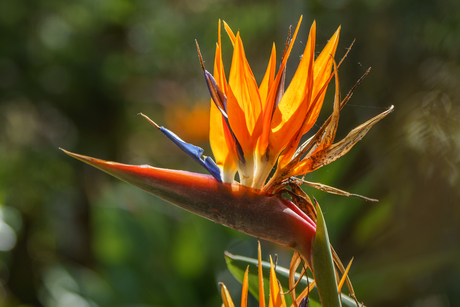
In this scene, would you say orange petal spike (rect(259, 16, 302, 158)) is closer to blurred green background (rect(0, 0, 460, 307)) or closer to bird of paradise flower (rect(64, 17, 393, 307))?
bird of paradise flower (rect(64, 17, 393, 307))

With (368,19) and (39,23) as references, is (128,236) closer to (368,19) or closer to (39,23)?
(368,19)

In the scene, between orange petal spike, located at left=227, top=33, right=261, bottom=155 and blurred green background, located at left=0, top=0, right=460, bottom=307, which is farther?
blurred green background, located at left=0, top=0, right=460, bottom=307

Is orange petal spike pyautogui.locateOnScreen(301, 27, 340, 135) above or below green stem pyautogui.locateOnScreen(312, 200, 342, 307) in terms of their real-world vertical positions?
above

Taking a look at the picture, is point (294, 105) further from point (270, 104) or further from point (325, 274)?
point (325, 274)

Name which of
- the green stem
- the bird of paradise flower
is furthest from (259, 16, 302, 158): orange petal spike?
the green stem

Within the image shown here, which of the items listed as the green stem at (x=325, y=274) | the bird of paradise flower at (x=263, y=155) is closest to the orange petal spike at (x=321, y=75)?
the bird of paradise flower at (x=263, y=155)

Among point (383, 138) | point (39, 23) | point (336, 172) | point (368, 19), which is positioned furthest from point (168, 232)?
point (39, 23)

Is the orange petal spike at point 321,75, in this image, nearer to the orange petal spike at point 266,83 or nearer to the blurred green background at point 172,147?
the orange petal spike at point 266,83
